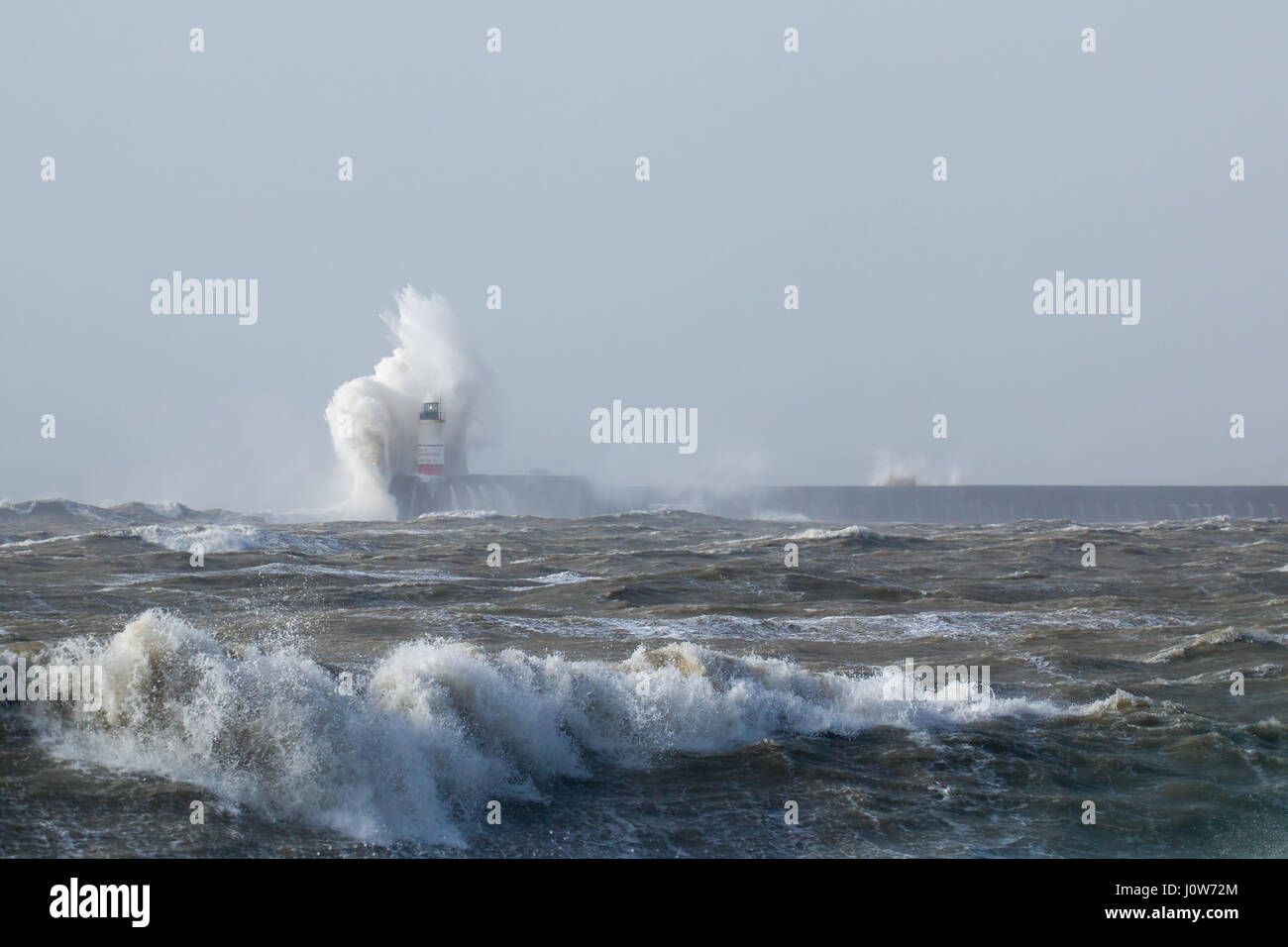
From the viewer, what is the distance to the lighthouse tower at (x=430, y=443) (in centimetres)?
6341

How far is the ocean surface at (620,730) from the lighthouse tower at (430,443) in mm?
43098

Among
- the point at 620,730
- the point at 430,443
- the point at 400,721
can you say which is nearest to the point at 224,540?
the point at 620,730

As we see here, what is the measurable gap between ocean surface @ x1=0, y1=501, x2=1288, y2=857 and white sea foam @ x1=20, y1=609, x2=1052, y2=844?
1.0 inches

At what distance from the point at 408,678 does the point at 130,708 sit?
2246 millimetres

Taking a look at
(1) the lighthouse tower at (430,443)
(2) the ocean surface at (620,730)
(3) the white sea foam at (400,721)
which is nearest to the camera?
(2) the ocean surface at (620,730)

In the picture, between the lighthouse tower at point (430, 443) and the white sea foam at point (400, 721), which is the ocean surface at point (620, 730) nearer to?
the white sea foam at point (400, 721)

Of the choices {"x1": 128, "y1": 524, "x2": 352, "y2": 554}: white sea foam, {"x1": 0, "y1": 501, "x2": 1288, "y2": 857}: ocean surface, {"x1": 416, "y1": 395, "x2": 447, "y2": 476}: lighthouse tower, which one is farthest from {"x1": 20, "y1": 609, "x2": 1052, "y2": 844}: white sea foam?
{"x1": 416, "y1": 395, "x2": 447, "y2": 476}: lighthouse tower

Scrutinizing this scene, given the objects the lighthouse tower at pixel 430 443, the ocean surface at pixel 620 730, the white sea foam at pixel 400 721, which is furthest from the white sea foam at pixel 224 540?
the lighthouse tower at pixel 430 443

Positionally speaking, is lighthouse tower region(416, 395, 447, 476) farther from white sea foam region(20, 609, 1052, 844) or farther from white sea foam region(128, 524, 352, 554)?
white sea foam region(20, 609, 1052, 844)

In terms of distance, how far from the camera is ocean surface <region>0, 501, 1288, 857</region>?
831cm
